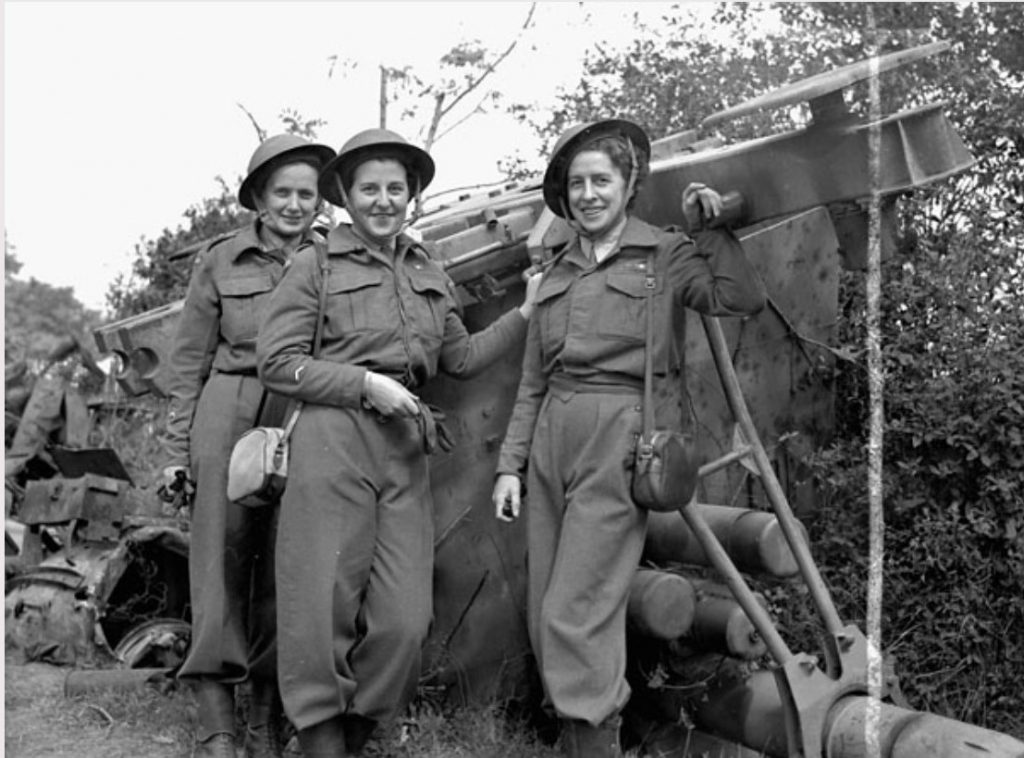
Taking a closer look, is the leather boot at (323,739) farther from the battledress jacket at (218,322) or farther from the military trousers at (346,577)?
the battledress jacket at (218,322)

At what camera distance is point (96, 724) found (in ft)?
20.0

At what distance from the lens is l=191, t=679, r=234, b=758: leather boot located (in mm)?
5184

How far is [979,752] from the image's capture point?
4234 millimetres

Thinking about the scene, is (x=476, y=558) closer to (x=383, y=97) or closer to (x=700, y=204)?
(x=700, y=204)

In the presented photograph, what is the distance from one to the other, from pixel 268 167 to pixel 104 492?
12.3 ft

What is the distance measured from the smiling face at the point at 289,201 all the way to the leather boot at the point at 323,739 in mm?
1943

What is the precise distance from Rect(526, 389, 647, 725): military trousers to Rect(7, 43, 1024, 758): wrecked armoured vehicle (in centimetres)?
32

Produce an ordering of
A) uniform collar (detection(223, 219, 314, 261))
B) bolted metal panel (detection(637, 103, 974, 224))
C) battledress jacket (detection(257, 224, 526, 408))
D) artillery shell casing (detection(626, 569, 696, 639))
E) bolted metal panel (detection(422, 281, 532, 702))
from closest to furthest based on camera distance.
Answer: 1. bolted metal panel (detection(637, 103, 974, 224))
2. battledress jacket (detection(257, 224, 526, 408))
3. artillery shell casing (detection(626, 569, 696, 639))
4. uniform collar (detection(223, 219, 314, 261))
5. bolted metal panel (detection(422, 281, 532, 702))

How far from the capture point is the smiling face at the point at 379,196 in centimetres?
488

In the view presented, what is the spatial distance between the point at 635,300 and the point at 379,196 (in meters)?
0.99

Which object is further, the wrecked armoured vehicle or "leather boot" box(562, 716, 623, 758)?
"leather boot" box(562, 716, 623, 758)

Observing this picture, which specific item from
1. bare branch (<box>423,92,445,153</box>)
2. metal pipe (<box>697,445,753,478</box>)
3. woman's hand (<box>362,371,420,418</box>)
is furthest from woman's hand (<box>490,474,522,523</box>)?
bare branch (<box>423,92,445,153</box>)

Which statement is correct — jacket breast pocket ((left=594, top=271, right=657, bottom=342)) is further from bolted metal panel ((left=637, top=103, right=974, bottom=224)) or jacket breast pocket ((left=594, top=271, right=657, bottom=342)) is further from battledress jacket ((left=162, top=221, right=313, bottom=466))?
battledress jacket ((left=162, top=221, right=313, bottom=466))

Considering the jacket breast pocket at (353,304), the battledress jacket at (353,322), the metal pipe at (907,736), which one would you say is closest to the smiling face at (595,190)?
the battledress jacket at (353,322)
